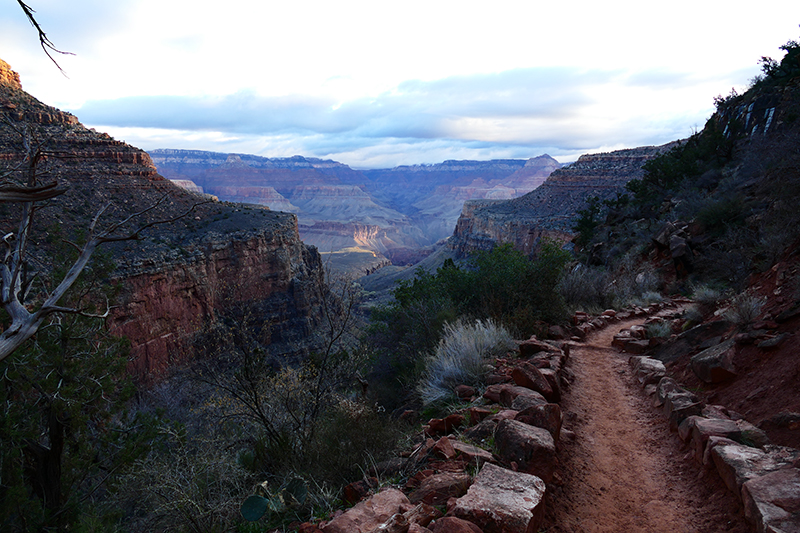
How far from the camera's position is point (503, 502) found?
2.97 m

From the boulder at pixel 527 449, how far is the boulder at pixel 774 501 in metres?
1.33

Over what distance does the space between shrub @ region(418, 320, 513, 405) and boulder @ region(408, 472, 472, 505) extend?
2.72 metres

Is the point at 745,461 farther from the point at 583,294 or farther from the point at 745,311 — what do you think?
the point at 583,294

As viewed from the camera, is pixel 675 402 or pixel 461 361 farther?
pixel 461 361

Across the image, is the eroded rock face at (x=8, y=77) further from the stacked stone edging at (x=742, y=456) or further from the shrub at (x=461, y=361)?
the stacked stone edging at (x=742, y=456)

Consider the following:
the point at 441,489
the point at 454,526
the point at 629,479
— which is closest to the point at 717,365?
the point at 629,479

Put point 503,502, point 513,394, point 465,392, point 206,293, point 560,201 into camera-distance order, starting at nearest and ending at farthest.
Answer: point 503,502
point 513,394
point 465,392
point 206,293
point 560,201

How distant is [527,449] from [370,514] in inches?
57.8

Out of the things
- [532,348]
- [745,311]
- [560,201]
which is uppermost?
[560,201]

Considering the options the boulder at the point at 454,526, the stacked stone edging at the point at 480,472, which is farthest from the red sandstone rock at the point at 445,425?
the boulder at the point at 454,526

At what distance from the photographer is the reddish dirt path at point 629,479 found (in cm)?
332

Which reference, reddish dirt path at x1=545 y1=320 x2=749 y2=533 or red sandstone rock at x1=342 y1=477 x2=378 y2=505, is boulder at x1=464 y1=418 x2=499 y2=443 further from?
red sandstone rock at x1=342 y1=477 x2=378 y2=505

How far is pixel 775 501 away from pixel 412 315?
10353mm

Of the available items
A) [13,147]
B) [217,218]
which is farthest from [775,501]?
[217,218]
